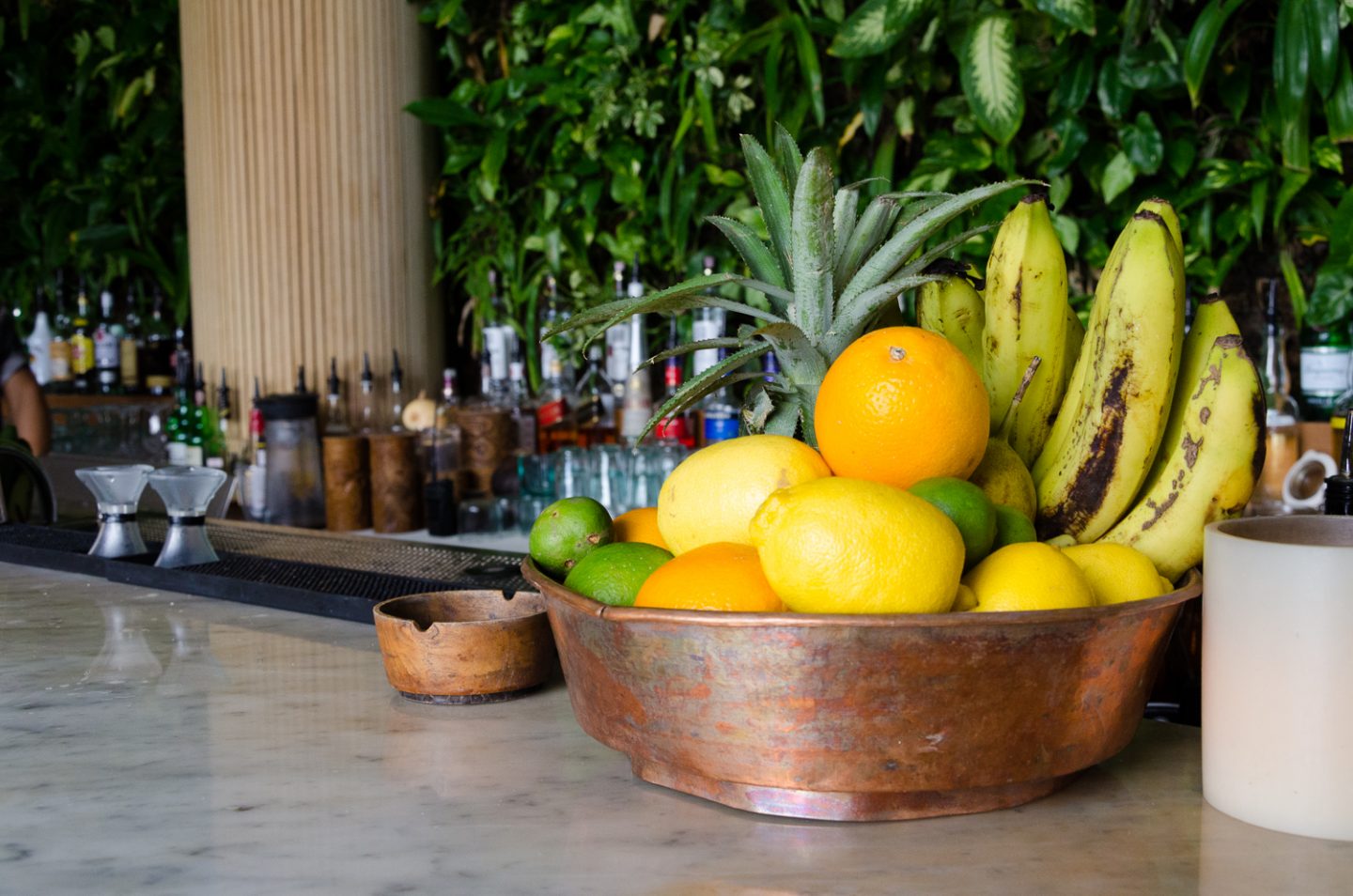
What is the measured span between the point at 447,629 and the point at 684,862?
0.31 meters

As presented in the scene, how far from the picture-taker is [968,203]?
781 millimetres

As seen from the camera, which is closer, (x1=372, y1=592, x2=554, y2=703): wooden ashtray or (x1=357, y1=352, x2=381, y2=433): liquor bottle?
(x1=372, y1=592, x2=554, y2=703): wooden ashtray

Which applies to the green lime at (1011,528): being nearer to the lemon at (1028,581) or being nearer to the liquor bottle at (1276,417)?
the lemon at (1028,581)

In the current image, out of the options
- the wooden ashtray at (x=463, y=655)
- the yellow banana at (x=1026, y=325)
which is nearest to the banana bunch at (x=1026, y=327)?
the yellow banana at (x=1026, y=325)

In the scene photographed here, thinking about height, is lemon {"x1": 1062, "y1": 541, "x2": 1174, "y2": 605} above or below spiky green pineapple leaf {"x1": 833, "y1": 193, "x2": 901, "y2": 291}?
below

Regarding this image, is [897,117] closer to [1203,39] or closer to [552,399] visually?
[1203,39]

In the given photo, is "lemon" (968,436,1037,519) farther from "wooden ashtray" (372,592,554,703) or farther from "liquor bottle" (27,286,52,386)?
"liquor bottle" (27,286,52,386)

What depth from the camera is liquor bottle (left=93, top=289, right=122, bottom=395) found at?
12.6 ft

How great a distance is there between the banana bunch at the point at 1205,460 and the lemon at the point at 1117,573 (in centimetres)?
6

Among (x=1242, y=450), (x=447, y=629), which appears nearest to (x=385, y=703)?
(x=447, y=629)

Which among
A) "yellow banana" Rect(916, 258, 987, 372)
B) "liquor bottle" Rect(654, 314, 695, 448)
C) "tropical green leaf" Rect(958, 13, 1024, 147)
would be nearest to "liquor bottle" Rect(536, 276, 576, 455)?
"liquor bottle" Rect(654, 314, 695, 448)

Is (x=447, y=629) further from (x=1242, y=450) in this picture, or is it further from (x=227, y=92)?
(x=227, y=92)

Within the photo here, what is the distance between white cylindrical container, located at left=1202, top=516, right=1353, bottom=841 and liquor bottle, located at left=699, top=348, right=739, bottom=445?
176cm

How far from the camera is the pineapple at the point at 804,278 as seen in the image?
0.79m
